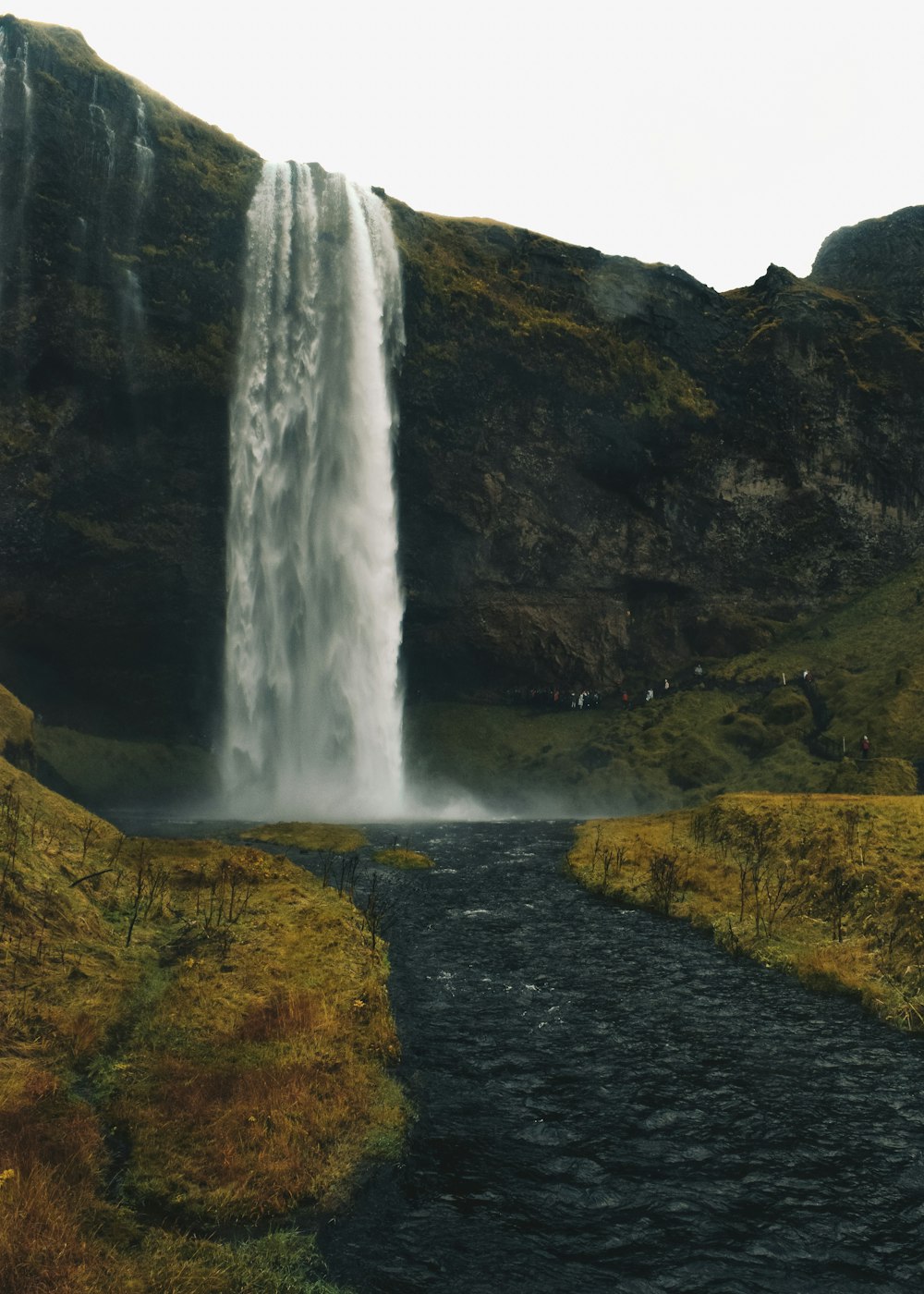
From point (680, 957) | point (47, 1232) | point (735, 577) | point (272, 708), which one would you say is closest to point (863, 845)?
point (680, 957)

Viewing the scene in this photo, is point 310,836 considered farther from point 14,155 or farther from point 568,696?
point 14,155

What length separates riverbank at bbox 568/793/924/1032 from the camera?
18656 millimetres

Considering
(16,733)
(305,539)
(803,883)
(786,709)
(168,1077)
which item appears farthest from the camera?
(786,709)

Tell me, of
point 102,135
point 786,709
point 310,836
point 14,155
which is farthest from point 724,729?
point 14,155

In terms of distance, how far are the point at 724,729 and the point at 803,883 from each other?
47698 millimetres

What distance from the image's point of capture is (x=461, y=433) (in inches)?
2874

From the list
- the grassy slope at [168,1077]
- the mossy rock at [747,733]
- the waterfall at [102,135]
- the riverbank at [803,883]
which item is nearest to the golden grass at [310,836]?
the riverbank at [803,883]

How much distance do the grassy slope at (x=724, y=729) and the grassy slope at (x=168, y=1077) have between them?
47.1 metres

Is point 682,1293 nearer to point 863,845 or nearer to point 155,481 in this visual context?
point 863,845

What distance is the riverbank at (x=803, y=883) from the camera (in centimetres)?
1866

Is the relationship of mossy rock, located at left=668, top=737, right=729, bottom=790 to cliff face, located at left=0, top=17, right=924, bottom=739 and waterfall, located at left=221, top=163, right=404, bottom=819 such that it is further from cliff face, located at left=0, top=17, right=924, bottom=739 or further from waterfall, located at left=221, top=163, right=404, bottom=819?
waterfall, located at left=221, top=163, right=404, bottom=819

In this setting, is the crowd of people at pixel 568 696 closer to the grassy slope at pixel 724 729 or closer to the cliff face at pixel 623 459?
the grassy slope at pixel 724 729

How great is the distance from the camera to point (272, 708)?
65562 mm

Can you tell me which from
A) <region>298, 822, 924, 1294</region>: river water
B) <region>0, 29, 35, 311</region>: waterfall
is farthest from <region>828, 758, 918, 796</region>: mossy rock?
<region>0, 29, 35, 311</region>: waterfall
